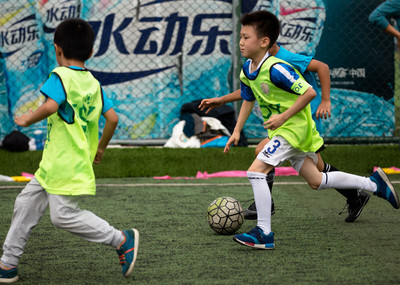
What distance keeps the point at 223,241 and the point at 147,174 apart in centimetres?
370

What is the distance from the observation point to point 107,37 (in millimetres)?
7941

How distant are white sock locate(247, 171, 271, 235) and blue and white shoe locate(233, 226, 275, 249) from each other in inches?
2.1

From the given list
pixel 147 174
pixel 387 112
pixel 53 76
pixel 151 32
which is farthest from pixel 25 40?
pixel 53 76

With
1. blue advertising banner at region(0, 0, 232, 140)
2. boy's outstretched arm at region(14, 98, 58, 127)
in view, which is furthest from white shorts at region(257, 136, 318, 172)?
blue advertising banner at region(0, 0, 232, 140)

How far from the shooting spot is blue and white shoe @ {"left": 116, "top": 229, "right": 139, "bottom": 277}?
3.13 metres

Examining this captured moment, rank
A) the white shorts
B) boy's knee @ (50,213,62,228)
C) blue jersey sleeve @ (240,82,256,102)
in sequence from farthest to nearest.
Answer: blue jersey sleeve @ (240,82,256,102) < the white shorts < boy's knee @ (50,213,62,228)

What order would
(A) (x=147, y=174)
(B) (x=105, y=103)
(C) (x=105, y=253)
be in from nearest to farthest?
(B) (x=105, y=103), (C) (x=105, y=253), (A) (x=147, y=174)

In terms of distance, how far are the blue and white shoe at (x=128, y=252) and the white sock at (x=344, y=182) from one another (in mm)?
1540

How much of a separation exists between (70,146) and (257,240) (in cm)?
126

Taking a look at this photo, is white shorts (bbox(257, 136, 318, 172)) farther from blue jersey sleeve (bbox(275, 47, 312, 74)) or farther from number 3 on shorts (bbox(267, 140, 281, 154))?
blue jersey sleeve (bbox(275, 47, 312, 74))

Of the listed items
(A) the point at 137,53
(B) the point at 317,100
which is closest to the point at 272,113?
(B) the point at 317,100

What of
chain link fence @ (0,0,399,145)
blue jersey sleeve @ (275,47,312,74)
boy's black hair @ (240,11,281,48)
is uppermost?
boy's black hair @ (240,11,281,48)

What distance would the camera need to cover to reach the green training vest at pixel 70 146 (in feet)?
10.1

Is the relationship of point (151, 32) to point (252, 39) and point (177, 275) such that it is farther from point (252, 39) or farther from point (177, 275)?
point (177, 275)
